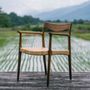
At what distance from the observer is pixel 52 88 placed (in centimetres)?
338

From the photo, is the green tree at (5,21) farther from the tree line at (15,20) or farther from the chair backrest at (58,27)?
the chair backrest at (58,27)

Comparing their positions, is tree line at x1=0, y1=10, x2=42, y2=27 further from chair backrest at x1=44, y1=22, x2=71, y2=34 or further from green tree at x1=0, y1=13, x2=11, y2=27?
chair backrest at x1=44, y1=22, x2=71, y2=34

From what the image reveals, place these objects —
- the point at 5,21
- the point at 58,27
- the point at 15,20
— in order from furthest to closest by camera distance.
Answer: the point at 15,20, the point at 5,21, the point at 58,27

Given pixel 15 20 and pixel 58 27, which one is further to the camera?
pixel 15 20

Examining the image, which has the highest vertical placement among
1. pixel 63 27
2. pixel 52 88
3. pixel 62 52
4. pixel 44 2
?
pixel 44 2

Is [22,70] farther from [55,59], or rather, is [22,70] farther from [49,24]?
[55,59]

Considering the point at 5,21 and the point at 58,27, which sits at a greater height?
the point at 5,21

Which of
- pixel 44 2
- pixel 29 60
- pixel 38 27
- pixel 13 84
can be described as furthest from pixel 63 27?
pixel 44 2

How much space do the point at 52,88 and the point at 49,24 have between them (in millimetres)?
756

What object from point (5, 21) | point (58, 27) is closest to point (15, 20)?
point (5, 21)

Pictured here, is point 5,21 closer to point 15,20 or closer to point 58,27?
point 15,20

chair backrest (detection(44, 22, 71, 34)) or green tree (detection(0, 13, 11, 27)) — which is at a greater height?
green tree (detection(0, 13, 11, 27))

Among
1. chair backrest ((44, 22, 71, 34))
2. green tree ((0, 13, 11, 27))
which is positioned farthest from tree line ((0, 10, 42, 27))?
chair backrest ((44, 22, 71, 34))

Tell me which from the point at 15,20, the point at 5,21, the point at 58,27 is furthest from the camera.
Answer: the point at 15,20
